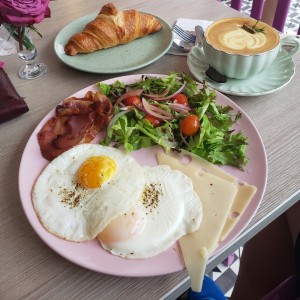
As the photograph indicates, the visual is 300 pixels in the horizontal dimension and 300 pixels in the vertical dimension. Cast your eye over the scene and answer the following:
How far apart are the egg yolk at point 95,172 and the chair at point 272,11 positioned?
1902mm

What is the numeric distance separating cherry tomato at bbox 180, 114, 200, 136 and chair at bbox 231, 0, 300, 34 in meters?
1.64

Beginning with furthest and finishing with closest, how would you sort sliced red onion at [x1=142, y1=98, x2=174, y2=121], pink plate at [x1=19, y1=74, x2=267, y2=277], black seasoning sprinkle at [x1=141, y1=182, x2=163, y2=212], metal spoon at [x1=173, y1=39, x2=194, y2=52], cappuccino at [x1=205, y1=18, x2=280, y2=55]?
metal spoon at [x1=173, y1=39, x2=194, y2=52], cappuccino at [x1=205, y1=18, x2=280, y2=55], sliced red onion at [x1=142, y1=98, x2=174, y2=121], black seasoning sprinkle at [x1=141, y1=182, x2=163, y2=212], pink plate at [x1=19, y1=74, x2=267, y2=277]

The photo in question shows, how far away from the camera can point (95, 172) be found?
0.94m

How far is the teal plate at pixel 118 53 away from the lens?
4.64 ft

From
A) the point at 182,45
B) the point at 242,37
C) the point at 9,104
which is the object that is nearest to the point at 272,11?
the point at 182,45

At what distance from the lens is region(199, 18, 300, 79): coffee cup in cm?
123

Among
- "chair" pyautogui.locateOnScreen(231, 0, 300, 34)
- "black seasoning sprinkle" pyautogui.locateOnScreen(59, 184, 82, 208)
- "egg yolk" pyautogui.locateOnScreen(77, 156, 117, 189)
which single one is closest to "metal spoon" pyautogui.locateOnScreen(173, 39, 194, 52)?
"egg yolk" pyautogui.locateOnScreen(77, 156, 117, 189)

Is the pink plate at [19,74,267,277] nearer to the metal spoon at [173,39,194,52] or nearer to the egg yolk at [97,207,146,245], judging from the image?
the egg yolk at [97,207,146,245]

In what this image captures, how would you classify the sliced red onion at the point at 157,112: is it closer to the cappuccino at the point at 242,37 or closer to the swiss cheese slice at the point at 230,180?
the swiss cheese slice at the point at 230,180

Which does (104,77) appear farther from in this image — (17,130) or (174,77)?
(17,130)

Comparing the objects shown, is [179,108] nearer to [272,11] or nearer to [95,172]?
[95,172]

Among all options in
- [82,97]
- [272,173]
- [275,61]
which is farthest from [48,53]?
[272,173]

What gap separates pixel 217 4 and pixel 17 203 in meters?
1.47

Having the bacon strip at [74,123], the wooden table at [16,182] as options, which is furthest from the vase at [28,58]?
the bacon strip at [74,123]
